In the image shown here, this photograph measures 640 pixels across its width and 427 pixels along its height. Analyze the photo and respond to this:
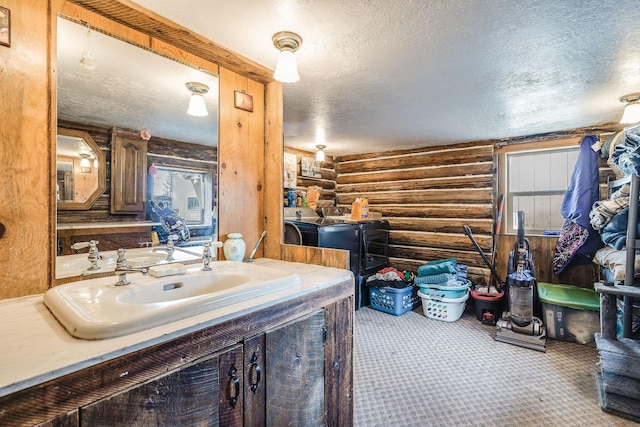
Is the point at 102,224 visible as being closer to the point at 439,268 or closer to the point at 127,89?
the point at 127,89

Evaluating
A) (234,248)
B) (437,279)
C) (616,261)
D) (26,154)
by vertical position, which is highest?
(26,154)

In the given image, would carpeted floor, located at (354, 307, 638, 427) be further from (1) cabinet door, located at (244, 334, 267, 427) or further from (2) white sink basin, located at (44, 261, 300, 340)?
(2) white sink basin, located at (44, 261, 300, 340)

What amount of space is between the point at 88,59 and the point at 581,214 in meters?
4.20

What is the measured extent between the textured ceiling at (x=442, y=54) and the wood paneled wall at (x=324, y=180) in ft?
4.66

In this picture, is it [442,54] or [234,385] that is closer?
[234,385]

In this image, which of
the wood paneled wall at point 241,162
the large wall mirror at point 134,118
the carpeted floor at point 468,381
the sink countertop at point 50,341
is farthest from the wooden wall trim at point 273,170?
the carpeted floor at point 468,381

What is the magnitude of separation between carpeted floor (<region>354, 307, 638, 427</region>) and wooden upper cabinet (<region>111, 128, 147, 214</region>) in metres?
1.87

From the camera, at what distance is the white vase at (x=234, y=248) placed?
6.05ft

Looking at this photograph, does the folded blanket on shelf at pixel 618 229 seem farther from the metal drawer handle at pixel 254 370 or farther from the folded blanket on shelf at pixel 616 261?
the metal drawer handle at pixel 254 370

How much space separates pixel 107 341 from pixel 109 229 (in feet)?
2.79

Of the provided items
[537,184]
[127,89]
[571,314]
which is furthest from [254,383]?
[537,184]

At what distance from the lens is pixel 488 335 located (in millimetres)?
3148

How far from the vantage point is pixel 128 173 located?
5.05ft

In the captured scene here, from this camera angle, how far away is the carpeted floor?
1.94 meters
